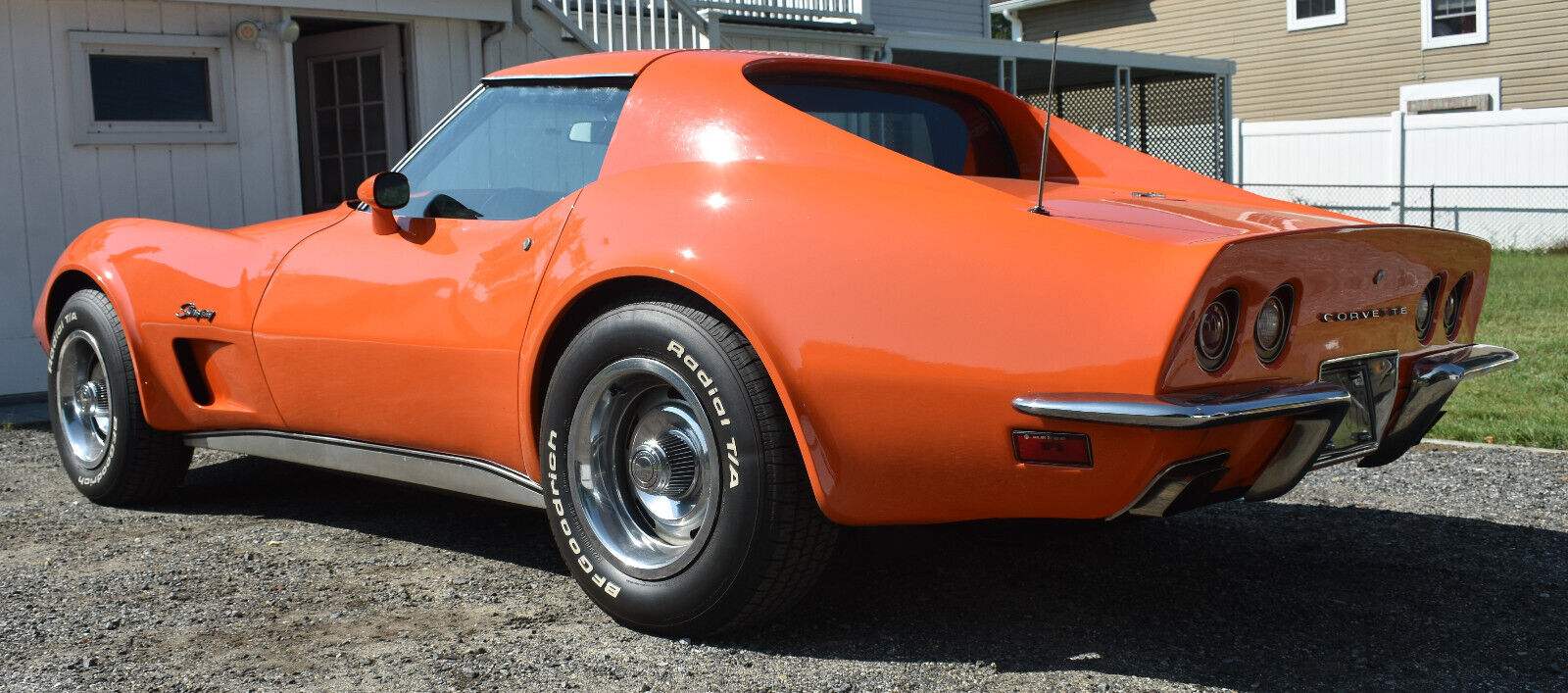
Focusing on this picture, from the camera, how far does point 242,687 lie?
9.73 ft

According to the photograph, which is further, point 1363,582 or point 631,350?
point 1363,582

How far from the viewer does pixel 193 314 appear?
4.39m

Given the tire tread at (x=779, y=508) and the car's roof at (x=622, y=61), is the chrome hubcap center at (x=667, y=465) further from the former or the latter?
the car's roof at (x=622, y=61)

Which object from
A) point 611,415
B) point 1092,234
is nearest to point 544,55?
point 611,415

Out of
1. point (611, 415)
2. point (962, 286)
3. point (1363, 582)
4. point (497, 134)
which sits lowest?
point (1363, 582)

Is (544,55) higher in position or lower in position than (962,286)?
higher

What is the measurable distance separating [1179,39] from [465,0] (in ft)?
63.8

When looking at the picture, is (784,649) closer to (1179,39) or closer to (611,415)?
(611,415)

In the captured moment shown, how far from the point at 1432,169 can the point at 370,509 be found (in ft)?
63.9

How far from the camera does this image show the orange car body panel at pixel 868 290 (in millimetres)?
2740

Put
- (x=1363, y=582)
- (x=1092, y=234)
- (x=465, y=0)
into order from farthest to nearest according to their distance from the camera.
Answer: (x=465, y=0)
(x=1363, y=582)
(x=1092, y=234)

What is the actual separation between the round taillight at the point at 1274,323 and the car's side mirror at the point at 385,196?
223cm

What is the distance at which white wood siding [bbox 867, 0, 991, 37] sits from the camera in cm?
1770

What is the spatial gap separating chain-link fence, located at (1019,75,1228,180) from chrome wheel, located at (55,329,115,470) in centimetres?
1615
